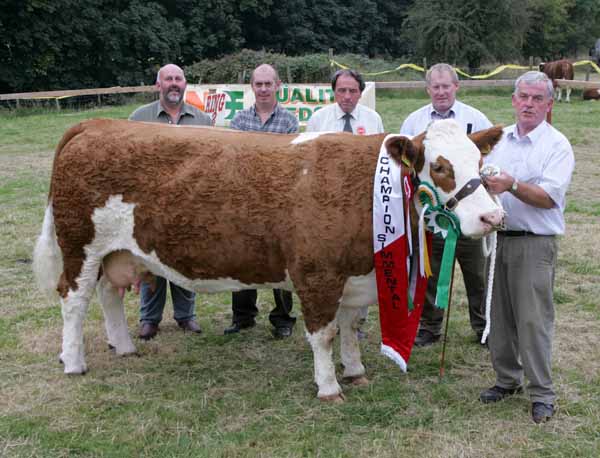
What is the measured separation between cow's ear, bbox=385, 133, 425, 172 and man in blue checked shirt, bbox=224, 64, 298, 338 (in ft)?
5.55

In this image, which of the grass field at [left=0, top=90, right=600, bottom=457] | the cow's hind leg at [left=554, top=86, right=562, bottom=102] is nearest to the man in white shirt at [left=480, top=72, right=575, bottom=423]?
the grass field at [left=0, top=90, right=600, bottom=457]

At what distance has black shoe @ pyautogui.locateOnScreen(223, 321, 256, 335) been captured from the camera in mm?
5840

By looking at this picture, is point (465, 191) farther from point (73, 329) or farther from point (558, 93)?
point (558, 93)

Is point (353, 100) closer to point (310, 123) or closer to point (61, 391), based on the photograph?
point (310, 123)

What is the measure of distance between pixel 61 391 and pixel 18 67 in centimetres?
2912

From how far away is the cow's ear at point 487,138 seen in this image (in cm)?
405

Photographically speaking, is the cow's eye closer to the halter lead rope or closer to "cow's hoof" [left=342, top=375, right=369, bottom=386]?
the halter lead rope

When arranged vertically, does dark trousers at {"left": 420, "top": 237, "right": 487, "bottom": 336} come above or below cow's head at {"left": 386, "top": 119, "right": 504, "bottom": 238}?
below

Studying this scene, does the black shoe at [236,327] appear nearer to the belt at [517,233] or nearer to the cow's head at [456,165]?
the cow's head at [456,165]

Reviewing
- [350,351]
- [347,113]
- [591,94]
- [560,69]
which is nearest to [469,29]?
[560,69]

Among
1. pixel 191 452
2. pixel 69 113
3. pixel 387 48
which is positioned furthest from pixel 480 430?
pixel 387 48

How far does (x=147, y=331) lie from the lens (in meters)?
5.76

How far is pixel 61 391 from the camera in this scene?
4.68 m

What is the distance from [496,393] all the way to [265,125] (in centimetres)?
274
